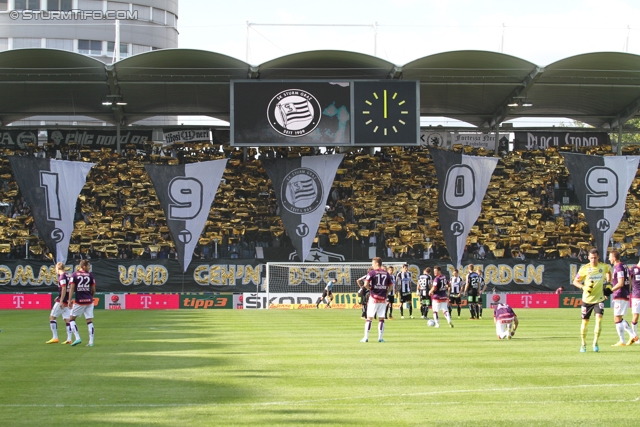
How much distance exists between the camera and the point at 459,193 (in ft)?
137

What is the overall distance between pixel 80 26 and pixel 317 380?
8537 cm

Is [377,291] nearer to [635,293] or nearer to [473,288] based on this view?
[635,293]

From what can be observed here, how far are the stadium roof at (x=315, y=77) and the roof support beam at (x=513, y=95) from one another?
0.22 feet

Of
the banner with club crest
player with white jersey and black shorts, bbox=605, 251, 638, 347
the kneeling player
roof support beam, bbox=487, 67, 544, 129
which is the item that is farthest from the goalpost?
player with white jersey and black shorts, bbox=605, 251, 638, 347

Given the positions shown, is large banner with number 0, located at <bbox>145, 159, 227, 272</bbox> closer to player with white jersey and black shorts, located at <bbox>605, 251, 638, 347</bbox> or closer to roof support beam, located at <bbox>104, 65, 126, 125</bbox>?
roof support beam, located at <bbox>104, 65, 126, 125</bbox>

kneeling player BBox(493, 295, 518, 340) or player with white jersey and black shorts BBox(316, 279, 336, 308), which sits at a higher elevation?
kneeling player BBox(493, 295, 518, 340)

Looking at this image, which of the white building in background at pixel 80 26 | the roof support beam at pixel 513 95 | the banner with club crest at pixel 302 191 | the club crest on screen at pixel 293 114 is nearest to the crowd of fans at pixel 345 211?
the roof support beam at pixel 513 95

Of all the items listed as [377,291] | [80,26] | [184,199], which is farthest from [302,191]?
[80,26]

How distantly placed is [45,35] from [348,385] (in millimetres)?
86372

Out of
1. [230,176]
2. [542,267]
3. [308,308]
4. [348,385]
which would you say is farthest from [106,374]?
[230,176]

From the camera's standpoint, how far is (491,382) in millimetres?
13750

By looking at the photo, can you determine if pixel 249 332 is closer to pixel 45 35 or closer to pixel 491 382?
pixel 491 382

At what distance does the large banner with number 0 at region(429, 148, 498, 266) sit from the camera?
136 ft

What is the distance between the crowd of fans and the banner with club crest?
3.50m
